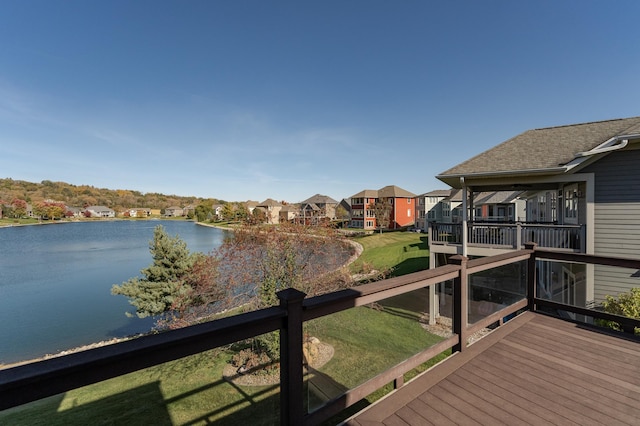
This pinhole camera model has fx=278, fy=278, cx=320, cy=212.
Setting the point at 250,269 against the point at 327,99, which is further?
the point at 327,99

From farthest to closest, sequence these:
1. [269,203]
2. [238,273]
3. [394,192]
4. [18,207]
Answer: [269,203], [18,207], [394,192], [238,273]

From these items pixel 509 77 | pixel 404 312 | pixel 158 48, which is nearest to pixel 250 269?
pixel 404 312

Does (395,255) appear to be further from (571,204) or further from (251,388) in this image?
(251,388)

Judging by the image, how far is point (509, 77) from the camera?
13.0 meters

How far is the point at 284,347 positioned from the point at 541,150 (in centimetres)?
1010

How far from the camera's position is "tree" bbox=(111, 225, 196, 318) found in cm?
1145

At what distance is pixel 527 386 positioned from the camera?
233 cm

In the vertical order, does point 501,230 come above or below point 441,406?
above

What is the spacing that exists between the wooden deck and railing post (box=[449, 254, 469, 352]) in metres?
0.16

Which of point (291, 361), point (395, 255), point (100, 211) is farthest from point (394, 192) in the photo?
point (100, 211)

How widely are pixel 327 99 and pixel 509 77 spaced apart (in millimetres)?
11476

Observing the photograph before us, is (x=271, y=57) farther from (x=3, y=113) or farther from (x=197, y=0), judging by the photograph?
(x=3, y=113)

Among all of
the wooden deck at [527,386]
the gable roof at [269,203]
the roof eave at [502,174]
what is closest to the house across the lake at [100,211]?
the gable roof at [269,203]

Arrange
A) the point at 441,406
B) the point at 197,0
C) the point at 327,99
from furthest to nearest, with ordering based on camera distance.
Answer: the point at 327,99 < the point at 197,0 < the point at 441,406
